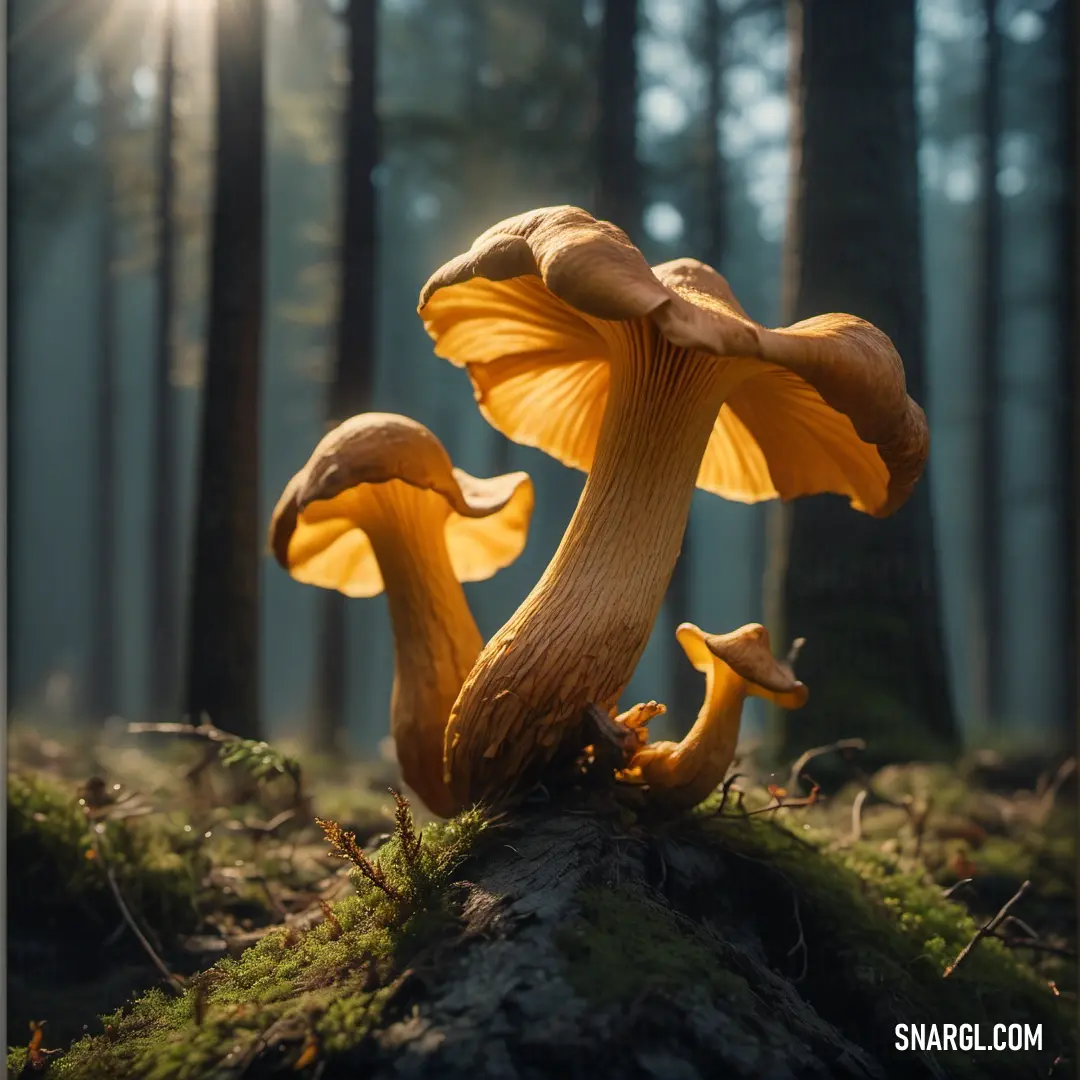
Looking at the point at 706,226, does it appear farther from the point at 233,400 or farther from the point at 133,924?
the point at 133,924

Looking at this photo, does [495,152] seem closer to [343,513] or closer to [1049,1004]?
[343,513]

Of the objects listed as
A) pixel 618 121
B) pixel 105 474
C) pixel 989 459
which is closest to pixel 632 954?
pixel 618 121

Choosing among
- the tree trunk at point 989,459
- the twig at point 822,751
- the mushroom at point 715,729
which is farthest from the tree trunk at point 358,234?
the tree trunk at point 989,459

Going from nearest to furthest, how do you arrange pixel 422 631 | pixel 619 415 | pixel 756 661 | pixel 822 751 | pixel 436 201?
pixel 756 661
pixel 619 415
pixel 422 631
pixel 822 751
pixel 436 201

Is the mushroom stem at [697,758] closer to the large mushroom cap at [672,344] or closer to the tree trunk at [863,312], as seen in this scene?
the large mushroom cap at [672,344]

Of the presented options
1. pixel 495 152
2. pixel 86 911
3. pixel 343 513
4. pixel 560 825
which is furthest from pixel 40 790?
pixel 495 152
